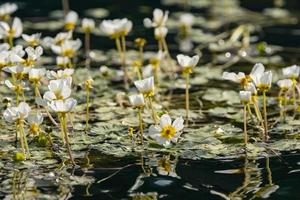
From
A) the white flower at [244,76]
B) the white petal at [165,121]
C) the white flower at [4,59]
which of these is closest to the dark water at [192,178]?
the white petal at [165,121]

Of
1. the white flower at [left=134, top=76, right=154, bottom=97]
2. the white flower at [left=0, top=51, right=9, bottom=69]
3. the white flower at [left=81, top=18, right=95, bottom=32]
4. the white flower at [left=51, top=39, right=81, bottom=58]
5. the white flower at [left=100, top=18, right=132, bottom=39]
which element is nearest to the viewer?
the white flower at [left=134, top=76, right=154, bottom=97]

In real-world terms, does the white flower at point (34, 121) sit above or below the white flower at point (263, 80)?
below

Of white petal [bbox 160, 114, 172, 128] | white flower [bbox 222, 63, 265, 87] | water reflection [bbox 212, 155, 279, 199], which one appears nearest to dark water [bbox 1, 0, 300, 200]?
water reflection [bbox 212, 155, 279, 199]

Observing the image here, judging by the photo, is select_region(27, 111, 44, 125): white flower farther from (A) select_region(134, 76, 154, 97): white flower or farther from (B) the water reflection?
(B) the water reflection

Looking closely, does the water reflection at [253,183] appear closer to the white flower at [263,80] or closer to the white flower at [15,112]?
the white flower at [263,80]

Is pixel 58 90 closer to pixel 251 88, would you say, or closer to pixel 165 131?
pixel 165 131

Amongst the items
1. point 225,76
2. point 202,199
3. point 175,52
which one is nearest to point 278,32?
point 175,52

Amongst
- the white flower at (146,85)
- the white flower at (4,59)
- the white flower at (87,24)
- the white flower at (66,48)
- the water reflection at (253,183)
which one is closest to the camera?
the water reflection at (253,183)

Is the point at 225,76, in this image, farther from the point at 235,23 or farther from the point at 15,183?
the point at 235,23
